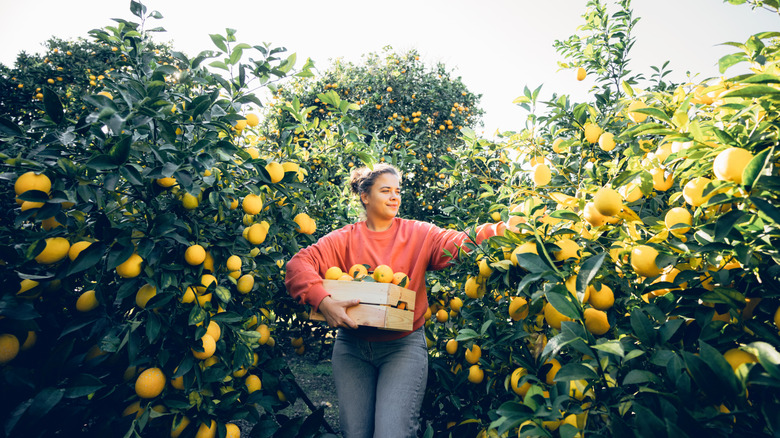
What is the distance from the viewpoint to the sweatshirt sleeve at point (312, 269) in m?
1.82

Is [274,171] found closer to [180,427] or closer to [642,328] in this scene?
[180,427]

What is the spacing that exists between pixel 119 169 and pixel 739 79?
5.48ft

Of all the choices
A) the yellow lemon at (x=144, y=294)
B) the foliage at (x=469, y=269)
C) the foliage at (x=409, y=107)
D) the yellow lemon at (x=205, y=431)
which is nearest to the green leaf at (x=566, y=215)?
the foliage at (x=469, y=269)

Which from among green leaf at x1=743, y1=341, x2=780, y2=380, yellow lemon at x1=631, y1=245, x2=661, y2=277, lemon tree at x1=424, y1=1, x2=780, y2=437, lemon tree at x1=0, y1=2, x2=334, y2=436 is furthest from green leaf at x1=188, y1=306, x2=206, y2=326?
green leaf at x1=743, y1=341, x2=780, y2=380

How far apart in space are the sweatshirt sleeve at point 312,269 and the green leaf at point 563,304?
1169 millimetres

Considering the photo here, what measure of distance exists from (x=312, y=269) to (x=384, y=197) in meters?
0.62

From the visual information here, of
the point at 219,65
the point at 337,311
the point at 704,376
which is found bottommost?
the point at 337,311

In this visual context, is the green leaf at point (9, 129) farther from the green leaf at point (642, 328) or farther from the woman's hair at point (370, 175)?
the green leaf at point (642, 328)

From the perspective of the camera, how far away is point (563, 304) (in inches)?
34.1

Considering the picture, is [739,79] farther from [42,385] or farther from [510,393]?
[42,385]

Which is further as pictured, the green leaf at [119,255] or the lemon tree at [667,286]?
the green leaf at [119,255]

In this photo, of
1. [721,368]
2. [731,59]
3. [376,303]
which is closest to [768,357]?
[721,368]

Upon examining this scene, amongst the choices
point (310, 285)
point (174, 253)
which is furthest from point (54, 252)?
point (310, 285)

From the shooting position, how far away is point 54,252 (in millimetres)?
1194
